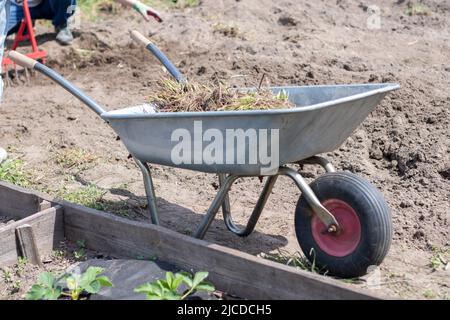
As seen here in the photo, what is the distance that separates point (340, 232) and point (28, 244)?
1.60 metres

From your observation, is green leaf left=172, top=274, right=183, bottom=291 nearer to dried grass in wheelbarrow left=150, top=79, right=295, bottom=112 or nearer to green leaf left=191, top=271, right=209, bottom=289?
green leaf left=191, top=271, right=209, bottom=289

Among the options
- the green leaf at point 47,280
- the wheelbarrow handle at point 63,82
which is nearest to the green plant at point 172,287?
the green leaf at point 47,280

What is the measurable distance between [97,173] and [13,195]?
73cm

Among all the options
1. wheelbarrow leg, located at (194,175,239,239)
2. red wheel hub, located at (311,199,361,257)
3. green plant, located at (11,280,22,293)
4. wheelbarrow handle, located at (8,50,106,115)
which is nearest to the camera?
red wheel hub, located at (311,199,361,257)

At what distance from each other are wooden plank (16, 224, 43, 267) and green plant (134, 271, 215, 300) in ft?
3.00

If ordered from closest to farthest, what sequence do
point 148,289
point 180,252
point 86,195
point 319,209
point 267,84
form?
point 148,289 < point 319,209 < point 180,252 < point 267,84 < point 86,195

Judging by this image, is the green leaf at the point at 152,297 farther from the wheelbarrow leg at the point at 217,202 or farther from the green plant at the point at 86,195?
the green plant at the point at 86,195

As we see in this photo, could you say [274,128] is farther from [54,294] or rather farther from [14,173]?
[14,173]

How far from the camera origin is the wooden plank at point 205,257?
2949 millimetres

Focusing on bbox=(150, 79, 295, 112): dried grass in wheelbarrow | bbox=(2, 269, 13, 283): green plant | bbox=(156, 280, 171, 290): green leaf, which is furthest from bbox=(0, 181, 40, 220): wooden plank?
bbox=(156, 280, 171, 290): green leaf

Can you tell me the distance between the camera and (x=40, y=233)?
3816 millimetres

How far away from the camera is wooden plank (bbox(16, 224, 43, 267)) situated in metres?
3.68

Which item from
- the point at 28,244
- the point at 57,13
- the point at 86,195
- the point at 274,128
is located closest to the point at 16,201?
the point at 86,195
